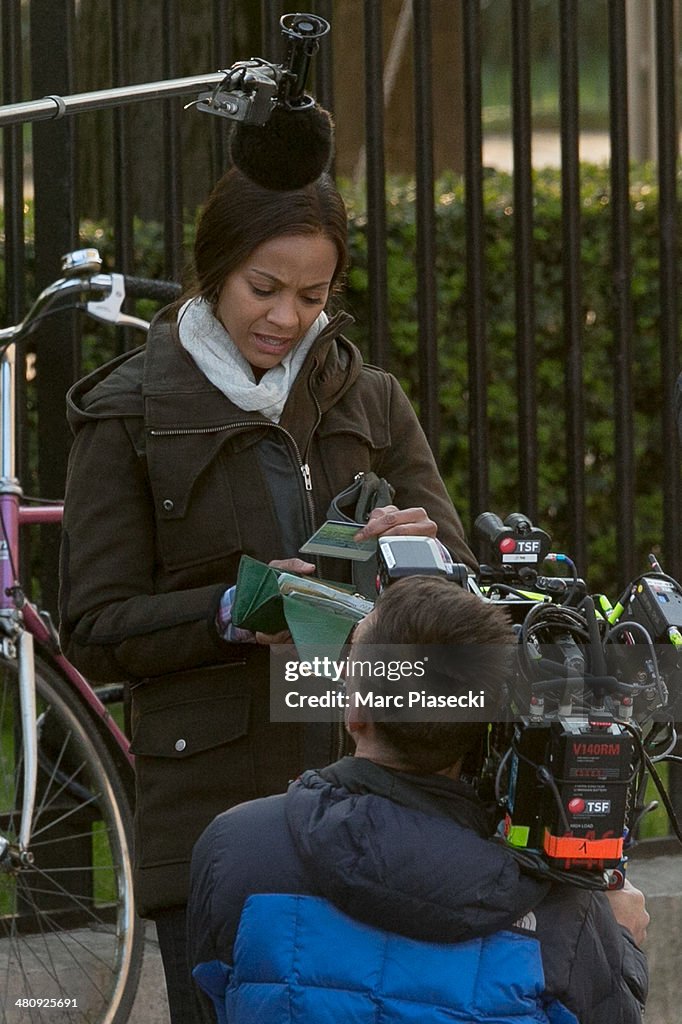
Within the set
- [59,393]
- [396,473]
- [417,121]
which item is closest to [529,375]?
[417,121]

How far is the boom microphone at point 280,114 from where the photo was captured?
2309 millimetres

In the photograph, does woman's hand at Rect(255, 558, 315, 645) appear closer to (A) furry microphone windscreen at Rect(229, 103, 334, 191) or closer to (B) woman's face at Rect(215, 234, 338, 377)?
(B) woman's face at Rect(215, 234, 338, 377)

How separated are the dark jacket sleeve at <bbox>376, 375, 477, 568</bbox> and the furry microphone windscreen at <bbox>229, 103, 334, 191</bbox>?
428 mm

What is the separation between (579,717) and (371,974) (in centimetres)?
38

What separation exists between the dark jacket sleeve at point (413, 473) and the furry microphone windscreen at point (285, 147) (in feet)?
1.41

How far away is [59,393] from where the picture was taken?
3682mm

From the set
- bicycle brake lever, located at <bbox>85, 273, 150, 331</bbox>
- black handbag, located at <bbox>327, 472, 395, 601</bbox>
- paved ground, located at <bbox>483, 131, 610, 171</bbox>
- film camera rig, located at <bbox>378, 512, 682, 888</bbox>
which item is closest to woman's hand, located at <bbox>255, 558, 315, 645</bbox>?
black handbag, located at <bbox>327, 472, 395, 601</bbox>

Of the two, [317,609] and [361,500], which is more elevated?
[361,500]

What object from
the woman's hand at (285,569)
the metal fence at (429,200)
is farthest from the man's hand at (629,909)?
the metal fence at (429,200)

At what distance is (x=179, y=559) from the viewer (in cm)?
250

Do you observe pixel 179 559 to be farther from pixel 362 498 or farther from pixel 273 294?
pixel 273 294

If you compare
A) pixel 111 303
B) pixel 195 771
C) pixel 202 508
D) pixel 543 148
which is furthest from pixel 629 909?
pixel 543 148

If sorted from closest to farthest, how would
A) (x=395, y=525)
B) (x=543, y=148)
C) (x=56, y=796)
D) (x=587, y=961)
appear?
(x=587, y=961) < (x=395, y=525) < (x=56, y=796) < (x=543, y=148)

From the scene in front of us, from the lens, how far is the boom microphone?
7.57ft
